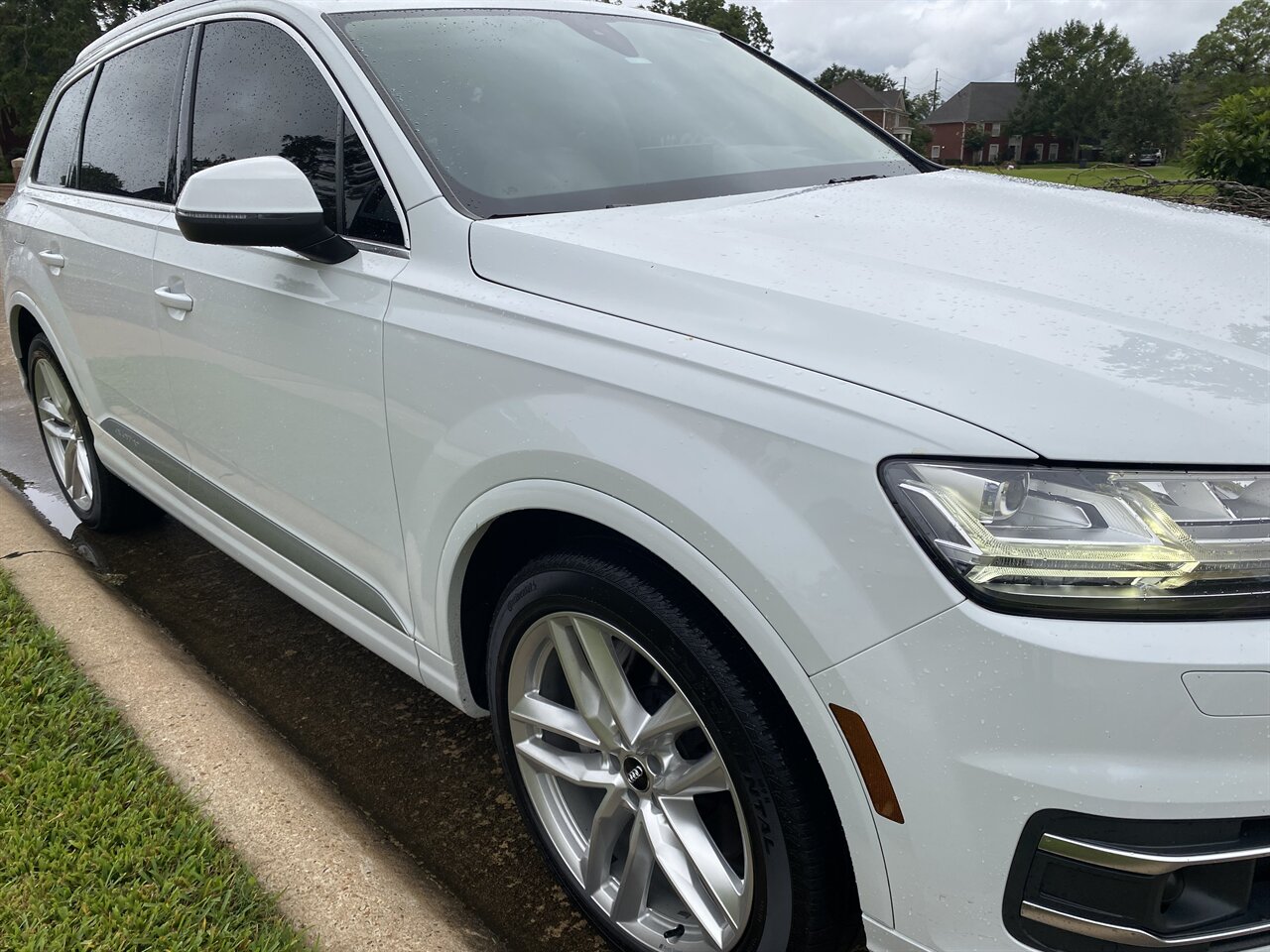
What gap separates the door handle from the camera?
2631 mm

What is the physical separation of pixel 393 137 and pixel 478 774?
5.18 ft

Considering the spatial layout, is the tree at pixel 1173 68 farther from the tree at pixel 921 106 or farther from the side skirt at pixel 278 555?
the side skirt at pixel 278 555

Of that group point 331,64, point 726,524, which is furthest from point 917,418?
point 331,64

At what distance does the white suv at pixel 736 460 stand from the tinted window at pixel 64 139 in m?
1.03

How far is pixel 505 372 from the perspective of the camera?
5.68 feet

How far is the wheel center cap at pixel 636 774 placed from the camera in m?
1.80

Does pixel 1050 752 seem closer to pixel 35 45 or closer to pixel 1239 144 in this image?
pixel 1239 144

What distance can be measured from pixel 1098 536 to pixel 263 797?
1905 mm

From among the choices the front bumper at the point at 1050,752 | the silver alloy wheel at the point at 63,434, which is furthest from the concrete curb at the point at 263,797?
the front bumper at the point at 1050,752

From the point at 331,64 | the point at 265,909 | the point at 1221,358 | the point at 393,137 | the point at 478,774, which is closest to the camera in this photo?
the point at 1221,358

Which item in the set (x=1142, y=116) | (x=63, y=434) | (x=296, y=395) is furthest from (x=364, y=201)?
(x=1142, y=116)

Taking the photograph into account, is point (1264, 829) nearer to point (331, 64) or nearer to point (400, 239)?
point (400, 239)

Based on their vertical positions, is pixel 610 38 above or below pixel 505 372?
above

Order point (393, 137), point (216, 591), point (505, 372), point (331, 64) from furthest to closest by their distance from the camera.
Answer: point (216, 591), point (331, 64), point (393, 137), point (505, 372)
